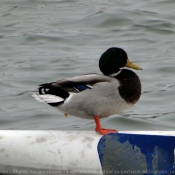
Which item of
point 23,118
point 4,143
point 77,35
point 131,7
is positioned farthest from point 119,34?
point 4,143

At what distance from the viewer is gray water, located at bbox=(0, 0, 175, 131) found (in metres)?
7.66

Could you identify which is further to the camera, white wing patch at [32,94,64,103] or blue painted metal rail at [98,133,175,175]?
white wing patch at [32,94,64,103]

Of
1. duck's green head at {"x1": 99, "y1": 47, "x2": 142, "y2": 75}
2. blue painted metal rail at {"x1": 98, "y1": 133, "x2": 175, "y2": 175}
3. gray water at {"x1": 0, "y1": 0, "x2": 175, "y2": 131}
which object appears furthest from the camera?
gray water at {"x1": 0, "y1": 0, "x2": 175, "y2": 131}

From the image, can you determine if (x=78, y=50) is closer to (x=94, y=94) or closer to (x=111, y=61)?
(x=111, y=61)

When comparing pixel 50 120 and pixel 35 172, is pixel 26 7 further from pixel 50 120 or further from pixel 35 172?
pixel 35 172

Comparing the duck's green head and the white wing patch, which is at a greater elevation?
the duck's green head

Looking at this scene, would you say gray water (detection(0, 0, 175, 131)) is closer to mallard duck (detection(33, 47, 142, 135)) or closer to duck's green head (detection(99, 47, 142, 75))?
duck's green head (detection(99, 47, 142, 75))

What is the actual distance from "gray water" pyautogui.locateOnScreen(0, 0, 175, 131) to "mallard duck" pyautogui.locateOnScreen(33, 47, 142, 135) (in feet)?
6.95

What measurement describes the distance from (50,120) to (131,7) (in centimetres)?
534

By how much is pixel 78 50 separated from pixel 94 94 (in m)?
5.26

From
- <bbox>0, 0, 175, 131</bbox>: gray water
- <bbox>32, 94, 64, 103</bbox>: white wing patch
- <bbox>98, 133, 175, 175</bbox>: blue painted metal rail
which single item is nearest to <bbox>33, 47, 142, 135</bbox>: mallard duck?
<bbox>32, 94, 64, 103</bbox>: white wing patch

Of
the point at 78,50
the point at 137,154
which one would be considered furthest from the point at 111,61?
the point at 78,50

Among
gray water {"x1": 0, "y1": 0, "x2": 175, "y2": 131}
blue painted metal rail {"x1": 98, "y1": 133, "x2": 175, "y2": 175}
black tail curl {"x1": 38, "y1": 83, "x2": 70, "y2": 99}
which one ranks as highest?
black tail curl {"x1": 38, "y1": 83, "x2": 70, "y2": 99}

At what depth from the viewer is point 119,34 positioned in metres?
11.2
